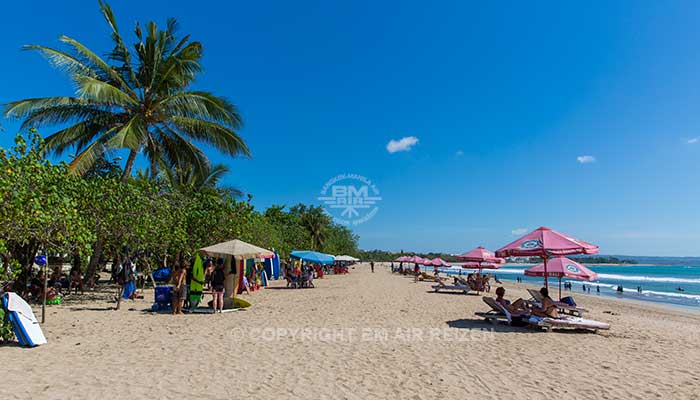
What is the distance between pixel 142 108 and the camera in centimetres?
1452

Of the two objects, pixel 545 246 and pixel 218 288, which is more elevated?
pixel 545 246

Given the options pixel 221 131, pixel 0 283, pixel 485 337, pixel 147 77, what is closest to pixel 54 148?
pixel 147 77

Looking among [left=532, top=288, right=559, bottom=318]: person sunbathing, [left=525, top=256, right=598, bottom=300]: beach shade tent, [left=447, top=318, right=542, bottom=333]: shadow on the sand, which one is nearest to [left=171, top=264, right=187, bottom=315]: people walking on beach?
[left=447, top=318, right=542, bottom=333]: shadow on the sand

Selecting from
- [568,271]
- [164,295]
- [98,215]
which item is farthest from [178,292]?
[568,271]

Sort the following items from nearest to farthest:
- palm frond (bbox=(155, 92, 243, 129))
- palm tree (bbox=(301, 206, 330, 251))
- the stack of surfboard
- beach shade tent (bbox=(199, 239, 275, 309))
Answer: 1. the stack of surfboard
2. beach shade tent (bbox=(199, 239, 275, 309))
3. palm frond (bbox=(155, 92, 243, 129))
4. palm tree (bbox=(301, 206, 330, 251))

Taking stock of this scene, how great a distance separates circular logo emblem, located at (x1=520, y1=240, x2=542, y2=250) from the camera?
9.30 meters

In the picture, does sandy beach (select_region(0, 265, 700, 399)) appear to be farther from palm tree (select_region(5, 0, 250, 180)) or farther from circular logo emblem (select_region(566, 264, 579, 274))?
palm tree (select_region(5, 0, 250, 180))

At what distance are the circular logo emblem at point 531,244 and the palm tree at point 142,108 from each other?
10.3 metres

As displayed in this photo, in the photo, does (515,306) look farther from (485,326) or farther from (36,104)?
(36,104)

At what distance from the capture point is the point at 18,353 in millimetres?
6105

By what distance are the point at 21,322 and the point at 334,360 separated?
497cm

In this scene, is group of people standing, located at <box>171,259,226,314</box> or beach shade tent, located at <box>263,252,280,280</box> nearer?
group of people standing, located at <box>171,259,226,314</box>

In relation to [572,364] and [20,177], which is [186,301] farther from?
[572,364]

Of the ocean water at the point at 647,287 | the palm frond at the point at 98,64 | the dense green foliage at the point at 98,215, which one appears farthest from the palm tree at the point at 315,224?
the palm frond at the point at 98,64
